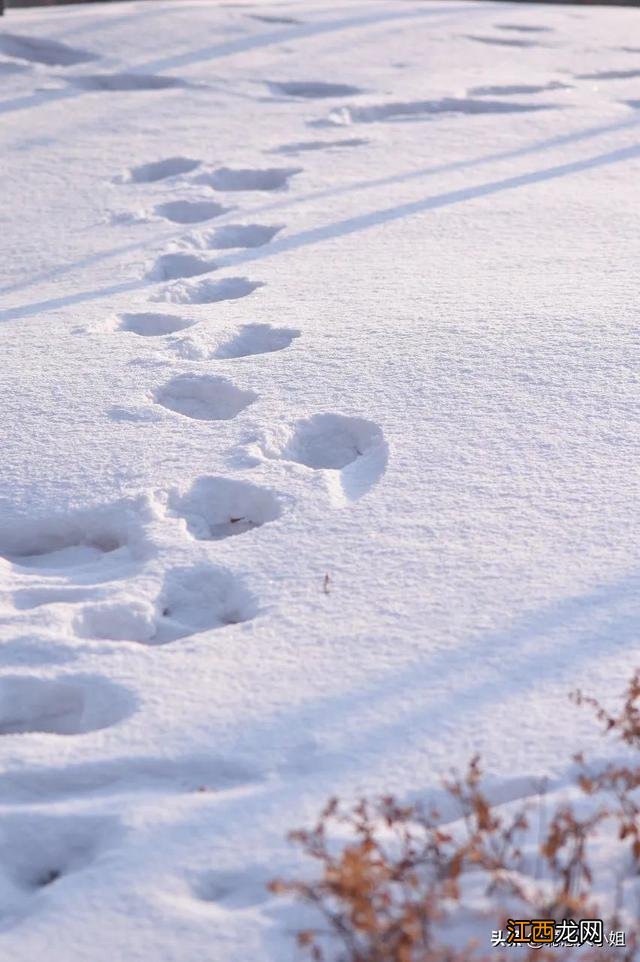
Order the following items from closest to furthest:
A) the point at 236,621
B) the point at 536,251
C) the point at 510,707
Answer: the point at 510,707 → the point at 236,621 → the point at 536,251

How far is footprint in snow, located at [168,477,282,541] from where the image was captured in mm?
2643

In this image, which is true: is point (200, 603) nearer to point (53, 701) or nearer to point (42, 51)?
point (53, 701)

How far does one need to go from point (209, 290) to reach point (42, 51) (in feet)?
13.2

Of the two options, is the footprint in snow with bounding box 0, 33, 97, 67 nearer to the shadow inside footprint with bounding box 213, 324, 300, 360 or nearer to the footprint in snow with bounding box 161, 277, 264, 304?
the footprint in snow with bounding box 161, 277, 264, 304

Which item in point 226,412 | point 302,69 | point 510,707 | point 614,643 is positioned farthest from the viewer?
point 302,69

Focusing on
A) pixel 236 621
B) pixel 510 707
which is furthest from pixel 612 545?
pixel 236 621

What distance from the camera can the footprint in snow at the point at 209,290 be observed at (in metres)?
3.87

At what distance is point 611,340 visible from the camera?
10.6 ft

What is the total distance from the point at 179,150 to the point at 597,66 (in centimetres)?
286

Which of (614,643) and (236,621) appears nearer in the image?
(614,643)

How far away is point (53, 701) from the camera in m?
2.12

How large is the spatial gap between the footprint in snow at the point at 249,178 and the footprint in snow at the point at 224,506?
279 centimetres

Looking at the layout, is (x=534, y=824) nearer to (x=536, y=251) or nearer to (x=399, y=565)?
(x=399, y=565)

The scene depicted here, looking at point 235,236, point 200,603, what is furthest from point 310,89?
point 200,603
